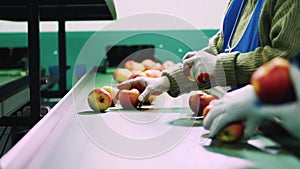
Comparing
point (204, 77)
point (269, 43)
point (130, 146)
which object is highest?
point (269, 43)

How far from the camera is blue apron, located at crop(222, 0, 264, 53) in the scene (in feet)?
4.66

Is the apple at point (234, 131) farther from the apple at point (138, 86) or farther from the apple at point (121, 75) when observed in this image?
the apple at point (121, 75)

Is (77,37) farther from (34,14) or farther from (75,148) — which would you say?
(75,148)

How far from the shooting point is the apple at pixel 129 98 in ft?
5.52

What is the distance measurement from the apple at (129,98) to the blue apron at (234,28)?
409mm

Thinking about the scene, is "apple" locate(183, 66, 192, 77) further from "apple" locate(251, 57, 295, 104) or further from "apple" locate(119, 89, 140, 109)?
"apple" locate(251, 57, 295, 104)

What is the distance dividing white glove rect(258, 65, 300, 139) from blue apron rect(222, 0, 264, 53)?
43.4 inches

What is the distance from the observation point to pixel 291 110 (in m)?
0.29

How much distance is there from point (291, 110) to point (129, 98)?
55.4 inches

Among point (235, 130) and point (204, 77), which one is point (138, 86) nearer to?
point (204, 77)

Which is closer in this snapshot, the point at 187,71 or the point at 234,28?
the point at 187,71

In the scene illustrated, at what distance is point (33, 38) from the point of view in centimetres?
240

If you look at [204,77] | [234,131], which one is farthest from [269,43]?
[234,131]

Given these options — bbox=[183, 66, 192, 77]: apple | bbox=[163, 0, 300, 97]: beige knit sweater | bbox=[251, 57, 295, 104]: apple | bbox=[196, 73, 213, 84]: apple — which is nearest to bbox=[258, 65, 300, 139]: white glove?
bbox=[251, 57, 295, 104]: apple
